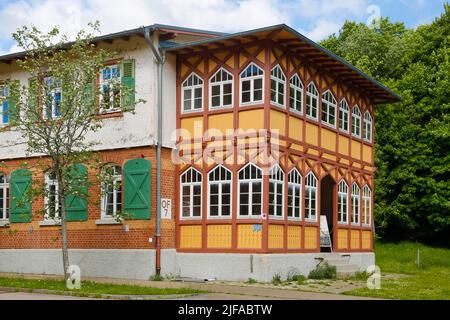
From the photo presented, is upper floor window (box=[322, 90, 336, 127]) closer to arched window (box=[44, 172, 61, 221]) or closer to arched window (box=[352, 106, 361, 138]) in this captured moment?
arched window (box=[352, 106, 361, 138])

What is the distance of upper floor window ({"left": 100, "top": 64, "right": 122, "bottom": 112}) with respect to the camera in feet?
68.1

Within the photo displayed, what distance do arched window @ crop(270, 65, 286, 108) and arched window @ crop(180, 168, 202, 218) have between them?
3271 millimetres

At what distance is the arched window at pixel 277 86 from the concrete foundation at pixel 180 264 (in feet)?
A: 15.1

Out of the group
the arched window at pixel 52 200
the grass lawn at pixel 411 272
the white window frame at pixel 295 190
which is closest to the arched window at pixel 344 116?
the white window frame at pixel 295 190

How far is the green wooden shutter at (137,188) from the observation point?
74.2ft

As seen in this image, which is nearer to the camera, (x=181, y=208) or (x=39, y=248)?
(x=181, y=208)

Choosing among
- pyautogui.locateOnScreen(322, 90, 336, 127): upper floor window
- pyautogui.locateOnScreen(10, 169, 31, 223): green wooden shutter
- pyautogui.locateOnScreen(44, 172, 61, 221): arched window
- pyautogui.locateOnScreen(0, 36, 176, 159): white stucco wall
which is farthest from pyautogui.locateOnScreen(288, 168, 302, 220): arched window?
pyautogui.locateOnScreen(10, 169, 31, 223): green wooden shutter

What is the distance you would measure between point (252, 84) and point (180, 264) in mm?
5890

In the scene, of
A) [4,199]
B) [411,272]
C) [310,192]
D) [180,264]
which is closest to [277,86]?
[310,192]

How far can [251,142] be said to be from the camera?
21.7m

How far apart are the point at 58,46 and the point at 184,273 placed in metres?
7.69

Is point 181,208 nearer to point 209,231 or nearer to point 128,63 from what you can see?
point 209,231

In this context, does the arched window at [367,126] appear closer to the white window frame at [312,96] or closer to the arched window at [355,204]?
the arched window at [355,204]
